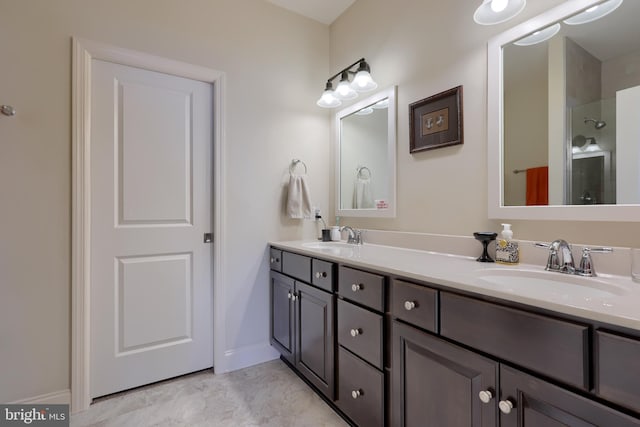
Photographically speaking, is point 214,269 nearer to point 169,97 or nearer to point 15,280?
point 15,280

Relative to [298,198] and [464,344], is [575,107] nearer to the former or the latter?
[464,344]

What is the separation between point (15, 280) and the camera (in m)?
1.53

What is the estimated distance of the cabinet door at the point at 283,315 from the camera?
1889mm

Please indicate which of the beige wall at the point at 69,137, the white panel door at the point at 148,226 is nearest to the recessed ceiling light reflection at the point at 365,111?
the beige wall at the point at 69,137

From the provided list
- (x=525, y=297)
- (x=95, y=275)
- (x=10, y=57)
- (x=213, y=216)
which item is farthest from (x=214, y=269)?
(x=525, y=297)

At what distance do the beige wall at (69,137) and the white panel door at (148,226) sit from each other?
14 centimetres

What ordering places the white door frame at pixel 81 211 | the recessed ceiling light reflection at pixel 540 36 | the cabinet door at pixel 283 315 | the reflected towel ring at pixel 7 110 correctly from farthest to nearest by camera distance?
the cabinet door at pixel 283 315
the white door frame at pixel 81 211
the reflected towel ring at pixel 7 110
the recessed ceiling light reflection at pixel 540 36

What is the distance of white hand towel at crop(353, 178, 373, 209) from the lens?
212 cm

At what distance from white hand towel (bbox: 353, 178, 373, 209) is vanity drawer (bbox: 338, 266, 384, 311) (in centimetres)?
81

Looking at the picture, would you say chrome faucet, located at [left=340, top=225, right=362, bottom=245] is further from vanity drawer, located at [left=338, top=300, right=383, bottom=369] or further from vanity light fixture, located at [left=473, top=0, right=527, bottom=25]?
vanity light fixture, located at [left=473, top=0, right=527, bottom=25]

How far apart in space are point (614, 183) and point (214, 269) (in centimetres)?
209

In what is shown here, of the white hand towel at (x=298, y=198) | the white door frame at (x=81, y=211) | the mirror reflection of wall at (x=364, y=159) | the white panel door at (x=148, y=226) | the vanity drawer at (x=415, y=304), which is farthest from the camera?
the white hand towel at (x=298, y=198)

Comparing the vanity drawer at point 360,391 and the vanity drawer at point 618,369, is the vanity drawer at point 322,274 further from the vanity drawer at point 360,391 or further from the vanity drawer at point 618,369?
the vanity drawer at point 618,369

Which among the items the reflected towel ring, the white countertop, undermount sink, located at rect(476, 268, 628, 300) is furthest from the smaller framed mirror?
the reflected towel ring
